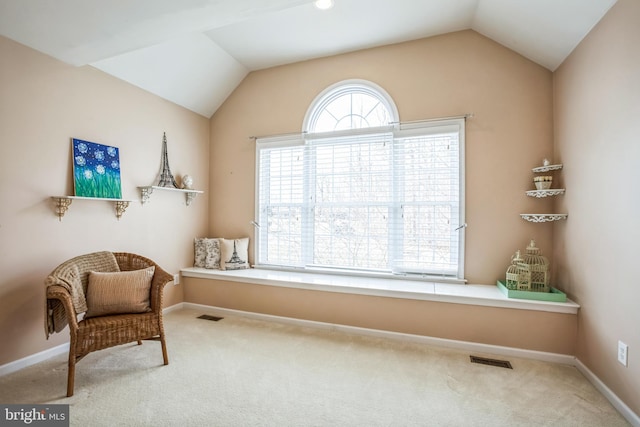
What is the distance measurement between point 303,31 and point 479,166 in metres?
2.31

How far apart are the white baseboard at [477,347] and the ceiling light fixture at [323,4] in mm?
3090

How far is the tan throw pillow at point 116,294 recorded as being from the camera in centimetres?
220

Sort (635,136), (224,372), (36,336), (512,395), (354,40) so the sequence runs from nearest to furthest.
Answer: (635,136) → (512,395) → (224,372) → (36,336) → (354,40)

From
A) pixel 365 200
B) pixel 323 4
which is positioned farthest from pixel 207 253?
pixel 323 4

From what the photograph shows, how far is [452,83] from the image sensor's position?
299 centimetres

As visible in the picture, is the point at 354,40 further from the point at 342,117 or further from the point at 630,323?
the point at 630,323

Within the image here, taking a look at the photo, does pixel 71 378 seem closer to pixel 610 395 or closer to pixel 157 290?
pixel 157 290

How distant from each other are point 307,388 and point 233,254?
208cm

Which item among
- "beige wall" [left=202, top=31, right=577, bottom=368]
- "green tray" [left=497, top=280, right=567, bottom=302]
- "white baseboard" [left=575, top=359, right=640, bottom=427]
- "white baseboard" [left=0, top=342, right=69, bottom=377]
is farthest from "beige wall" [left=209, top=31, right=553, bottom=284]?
"white baseboard" [left=0, top=342, right=69, bottom=377]

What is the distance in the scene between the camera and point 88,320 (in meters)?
2.08

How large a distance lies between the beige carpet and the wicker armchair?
260 millimetres

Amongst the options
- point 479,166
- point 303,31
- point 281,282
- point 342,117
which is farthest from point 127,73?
point 479,166

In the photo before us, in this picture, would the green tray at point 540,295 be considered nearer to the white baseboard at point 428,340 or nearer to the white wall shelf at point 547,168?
the white baseboard at point 428,340

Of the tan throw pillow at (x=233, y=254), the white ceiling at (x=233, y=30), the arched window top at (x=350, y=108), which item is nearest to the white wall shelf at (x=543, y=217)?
the white ceiling at (x=233, y=30)
